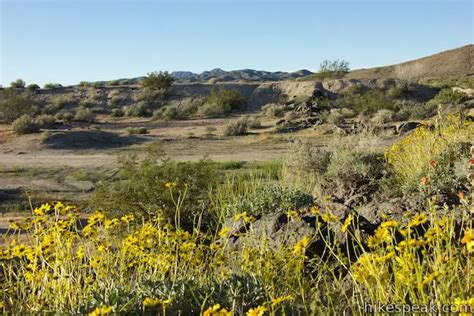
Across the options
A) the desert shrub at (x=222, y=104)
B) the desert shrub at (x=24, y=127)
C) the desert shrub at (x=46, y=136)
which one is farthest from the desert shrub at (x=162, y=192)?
the desert shrub at (x=222, y=104)

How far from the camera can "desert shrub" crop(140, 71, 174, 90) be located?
50000mm

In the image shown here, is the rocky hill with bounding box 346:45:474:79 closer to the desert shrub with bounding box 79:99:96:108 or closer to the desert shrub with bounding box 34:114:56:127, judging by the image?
the desert shrub with bounding box 79:99:96:108

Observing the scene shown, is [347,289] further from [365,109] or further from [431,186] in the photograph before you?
[365,109]

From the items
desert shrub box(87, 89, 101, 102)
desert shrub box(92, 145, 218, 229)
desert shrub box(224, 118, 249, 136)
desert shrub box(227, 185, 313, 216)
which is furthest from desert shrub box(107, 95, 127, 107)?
desert shrub box(227, 185, 313, 216)

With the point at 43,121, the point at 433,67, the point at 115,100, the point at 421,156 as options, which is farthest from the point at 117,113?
the point at 433,67

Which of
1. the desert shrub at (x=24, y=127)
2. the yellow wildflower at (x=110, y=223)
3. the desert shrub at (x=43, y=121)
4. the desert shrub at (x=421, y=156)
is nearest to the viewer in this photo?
the yellow wildflower at (x=110, y=223)

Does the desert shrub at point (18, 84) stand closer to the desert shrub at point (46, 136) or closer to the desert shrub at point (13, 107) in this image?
the desert shrub at point (13, 107)

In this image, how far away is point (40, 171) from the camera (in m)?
16.6

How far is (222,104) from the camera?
137ft

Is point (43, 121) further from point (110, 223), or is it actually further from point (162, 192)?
point (110, 223)

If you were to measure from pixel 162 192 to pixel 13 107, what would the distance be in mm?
30375

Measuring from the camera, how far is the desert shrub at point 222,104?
3984 centimetres

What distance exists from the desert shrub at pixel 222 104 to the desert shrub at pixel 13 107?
11627 millimetres

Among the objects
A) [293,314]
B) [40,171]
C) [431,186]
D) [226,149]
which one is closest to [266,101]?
[226,149]
